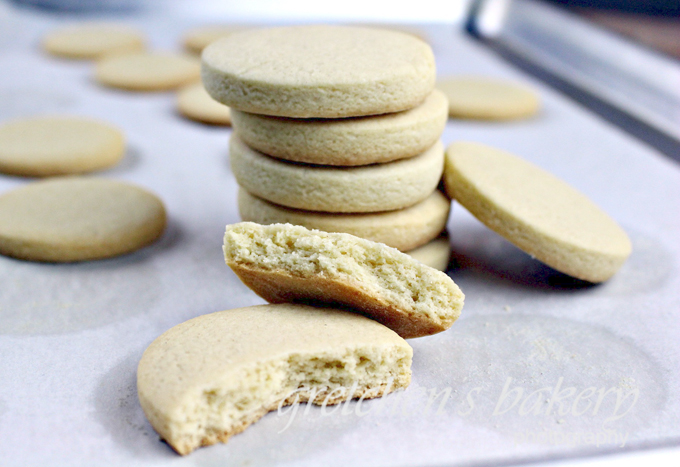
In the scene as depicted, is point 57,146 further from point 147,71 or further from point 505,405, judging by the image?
point 505,405

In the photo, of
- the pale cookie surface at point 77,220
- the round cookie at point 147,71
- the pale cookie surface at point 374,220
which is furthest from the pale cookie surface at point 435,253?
the round cookie at point 147,71

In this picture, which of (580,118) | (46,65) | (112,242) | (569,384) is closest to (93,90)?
(46,65)

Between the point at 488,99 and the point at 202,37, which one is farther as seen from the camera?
the point at 202,37

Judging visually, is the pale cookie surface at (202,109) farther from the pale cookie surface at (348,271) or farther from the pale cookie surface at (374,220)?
the pale cookie surface at (348,271)

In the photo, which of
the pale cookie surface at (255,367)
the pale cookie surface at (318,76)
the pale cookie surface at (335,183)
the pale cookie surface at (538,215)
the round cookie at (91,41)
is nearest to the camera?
the pale cookie surface at (255,367)

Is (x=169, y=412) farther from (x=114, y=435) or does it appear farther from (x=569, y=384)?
(x=569, y=384)

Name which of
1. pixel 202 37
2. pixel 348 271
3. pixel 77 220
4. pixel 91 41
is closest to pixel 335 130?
pixel 348 271
